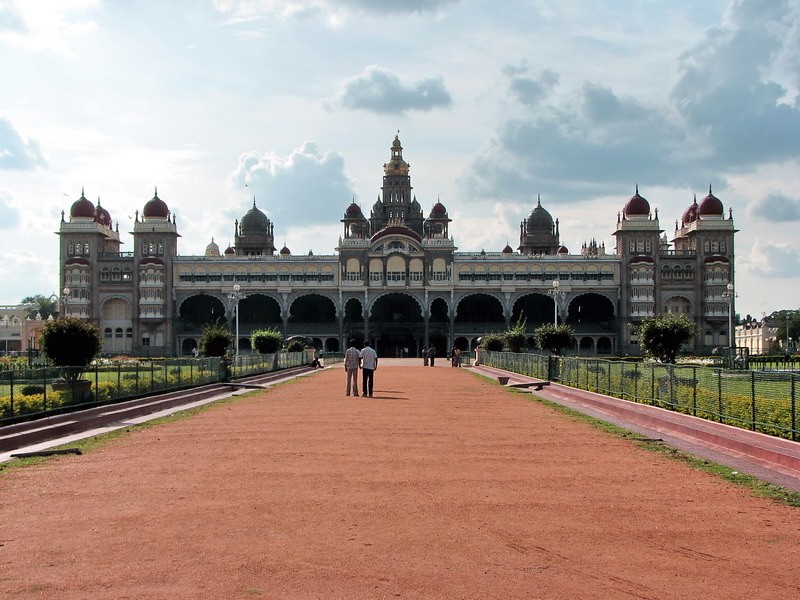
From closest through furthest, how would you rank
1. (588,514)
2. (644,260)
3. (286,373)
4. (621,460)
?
(588,514) → (621,460) → (286,373) → (644,260)

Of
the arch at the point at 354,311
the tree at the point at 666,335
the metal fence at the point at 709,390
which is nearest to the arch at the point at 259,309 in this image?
the arch at the point at 354,311

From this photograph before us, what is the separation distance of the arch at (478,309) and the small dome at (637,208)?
16.1 metres

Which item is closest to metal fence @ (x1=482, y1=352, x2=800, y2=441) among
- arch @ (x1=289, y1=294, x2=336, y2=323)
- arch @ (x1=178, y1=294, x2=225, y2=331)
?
arch @ (x1=289, y1=294, x2=336, y2=323)

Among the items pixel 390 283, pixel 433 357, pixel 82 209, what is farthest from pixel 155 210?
pixel 433 357

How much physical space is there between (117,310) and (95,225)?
9.15 m

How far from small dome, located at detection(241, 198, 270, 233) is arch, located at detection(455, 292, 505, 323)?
27443 millimetres

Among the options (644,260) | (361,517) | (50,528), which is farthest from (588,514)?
(644,260)

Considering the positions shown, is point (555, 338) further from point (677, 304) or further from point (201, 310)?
point (201, 310)

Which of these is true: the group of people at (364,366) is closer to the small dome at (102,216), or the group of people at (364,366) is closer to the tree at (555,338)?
the tree at (555,338)

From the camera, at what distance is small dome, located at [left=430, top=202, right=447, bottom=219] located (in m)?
115

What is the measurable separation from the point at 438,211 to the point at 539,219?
12.2m

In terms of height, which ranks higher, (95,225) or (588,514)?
(95,225)

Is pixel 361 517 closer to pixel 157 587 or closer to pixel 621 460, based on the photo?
pixel 157 587

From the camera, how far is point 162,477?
12750mm
